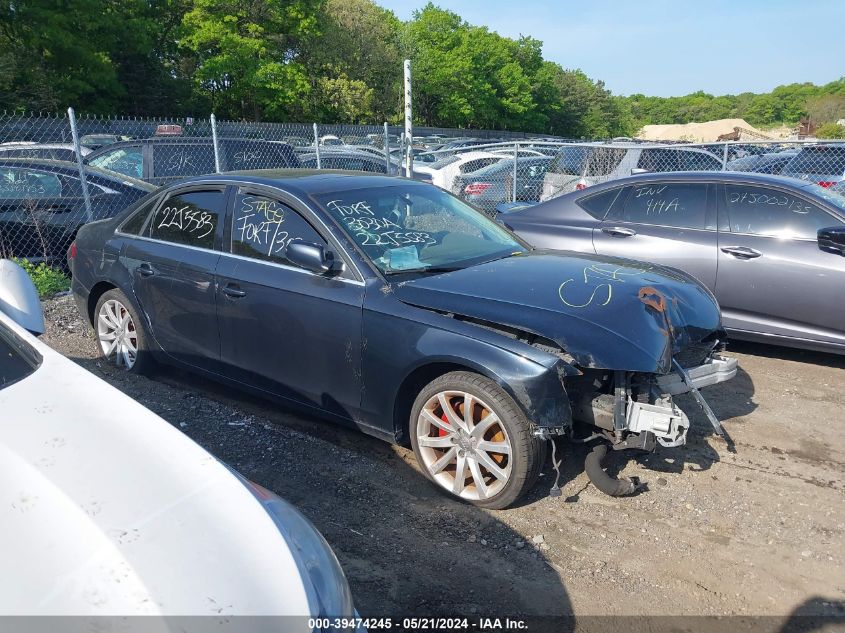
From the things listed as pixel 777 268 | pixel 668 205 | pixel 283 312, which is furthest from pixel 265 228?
pixel 777 268

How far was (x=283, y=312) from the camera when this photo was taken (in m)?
4.20

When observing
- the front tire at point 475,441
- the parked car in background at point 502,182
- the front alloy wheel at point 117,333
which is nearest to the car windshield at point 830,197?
the front tire at point 475,441

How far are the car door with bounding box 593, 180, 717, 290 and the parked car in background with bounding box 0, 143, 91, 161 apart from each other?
24.5ft

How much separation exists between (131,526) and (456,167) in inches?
566

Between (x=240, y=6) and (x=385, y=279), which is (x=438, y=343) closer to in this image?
(x=385, y=279)

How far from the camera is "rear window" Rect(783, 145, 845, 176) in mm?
13625

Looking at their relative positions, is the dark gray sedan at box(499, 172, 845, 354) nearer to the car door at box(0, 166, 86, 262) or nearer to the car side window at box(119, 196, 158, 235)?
the car side window at box(119, 196, 158, 235)

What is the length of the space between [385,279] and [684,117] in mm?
119352

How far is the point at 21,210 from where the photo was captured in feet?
27.4

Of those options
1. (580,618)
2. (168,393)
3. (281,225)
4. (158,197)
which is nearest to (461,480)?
(580,618)

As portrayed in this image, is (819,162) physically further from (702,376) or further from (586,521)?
(586,521)

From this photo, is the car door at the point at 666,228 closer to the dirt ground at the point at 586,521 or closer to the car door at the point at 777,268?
the car door at the point at 777,268

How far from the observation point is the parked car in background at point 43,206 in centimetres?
831

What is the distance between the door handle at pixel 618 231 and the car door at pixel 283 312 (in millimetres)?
3180
